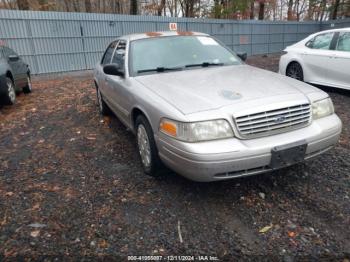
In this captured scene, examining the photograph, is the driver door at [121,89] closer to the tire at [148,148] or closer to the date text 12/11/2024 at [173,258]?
the tire at [148,148]

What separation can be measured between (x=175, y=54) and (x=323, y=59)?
4400mm

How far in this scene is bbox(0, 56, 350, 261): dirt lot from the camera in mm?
2420

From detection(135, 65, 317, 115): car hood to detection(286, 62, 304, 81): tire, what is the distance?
Result: 422 centimetres

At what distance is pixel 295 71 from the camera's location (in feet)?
25.7

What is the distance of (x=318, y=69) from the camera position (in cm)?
705

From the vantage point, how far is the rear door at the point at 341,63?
6344 mm

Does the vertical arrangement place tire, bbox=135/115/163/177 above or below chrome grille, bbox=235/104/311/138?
below

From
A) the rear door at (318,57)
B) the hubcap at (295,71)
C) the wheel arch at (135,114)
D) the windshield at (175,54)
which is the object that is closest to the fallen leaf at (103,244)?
the wheel arch at (135,114)

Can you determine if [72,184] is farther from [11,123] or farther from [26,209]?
[11,123]

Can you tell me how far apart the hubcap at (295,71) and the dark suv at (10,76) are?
6.98m

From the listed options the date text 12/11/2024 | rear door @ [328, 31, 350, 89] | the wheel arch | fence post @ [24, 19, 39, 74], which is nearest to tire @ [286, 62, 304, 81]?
rear door @ [328, 31, 350, 89]

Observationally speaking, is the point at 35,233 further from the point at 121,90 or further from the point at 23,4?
the point at 23,4

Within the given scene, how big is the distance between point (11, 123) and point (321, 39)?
724cm

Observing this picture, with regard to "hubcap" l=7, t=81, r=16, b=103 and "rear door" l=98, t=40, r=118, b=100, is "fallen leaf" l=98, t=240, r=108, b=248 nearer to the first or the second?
"rear door" l=98, t=40, r=118, b=100
